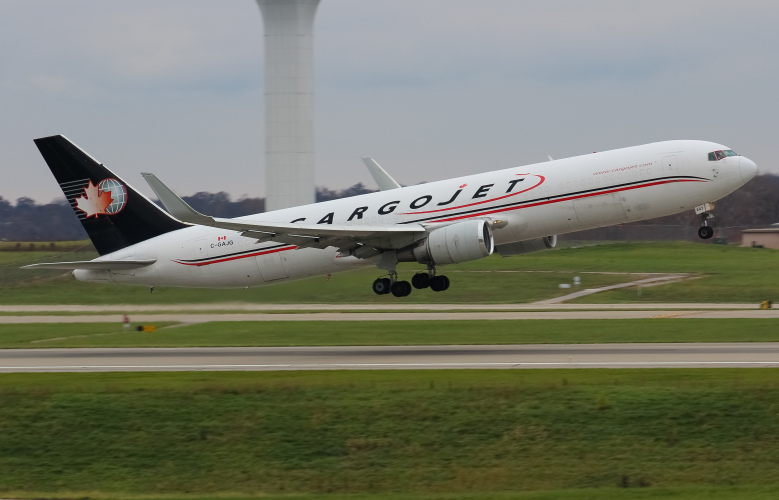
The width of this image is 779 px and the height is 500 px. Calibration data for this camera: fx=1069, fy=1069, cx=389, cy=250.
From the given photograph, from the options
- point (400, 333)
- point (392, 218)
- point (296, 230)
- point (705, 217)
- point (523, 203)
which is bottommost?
point (400, 333)

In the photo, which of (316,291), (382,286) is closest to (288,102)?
(316,291)

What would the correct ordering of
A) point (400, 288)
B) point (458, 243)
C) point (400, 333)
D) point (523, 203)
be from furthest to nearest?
point (400, 333) → point (400, 288) → point (523, 203) → point (458, 243)

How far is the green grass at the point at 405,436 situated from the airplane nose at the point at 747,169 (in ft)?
28.7

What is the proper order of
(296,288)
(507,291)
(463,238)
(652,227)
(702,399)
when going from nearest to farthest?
1. (702,399)
2. (463,238)
3. (296,288)
4. (507,291)
5. (652,227)

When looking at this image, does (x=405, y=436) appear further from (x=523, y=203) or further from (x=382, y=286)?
(x=382, y=286)

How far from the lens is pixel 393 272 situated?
4338cm

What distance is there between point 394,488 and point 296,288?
20.6 meters

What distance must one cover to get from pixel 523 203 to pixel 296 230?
341 inches

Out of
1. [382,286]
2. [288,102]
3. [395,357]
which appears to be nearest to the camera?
[395,357]

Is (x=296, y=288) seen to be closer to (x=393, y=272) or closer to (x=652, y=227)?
(x=393, y=272)

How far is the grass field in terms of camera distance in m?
70.6

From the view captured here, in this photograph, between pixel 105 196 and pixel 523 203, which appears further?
pixel 105 196

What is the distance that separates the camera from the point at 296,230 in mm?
39875

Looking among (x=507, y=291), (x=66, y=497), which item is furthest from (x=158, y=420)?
(x=507, y=291)
